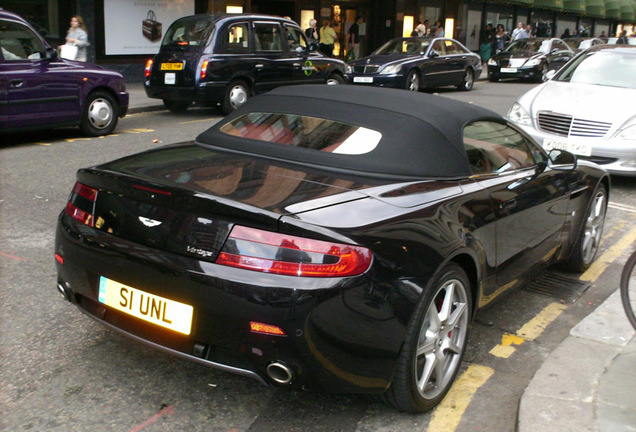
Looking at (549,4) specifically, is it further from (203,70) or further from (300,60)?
(203,70)

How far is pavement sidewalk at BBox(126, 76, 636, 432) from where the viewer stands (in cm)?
298

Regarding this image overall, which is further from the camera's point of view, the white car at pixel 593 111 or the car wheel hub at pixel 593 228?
the white car at pixel 593 111

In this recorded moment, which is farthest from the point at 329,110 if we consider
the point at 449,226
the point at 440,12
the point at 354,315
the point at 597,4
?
the point at 597,4

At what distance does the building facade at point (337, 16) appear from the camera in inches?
711

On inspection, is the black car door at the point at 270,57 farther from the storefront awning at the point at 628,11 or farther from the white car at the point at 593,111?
the storefront awning at the point at 628,11

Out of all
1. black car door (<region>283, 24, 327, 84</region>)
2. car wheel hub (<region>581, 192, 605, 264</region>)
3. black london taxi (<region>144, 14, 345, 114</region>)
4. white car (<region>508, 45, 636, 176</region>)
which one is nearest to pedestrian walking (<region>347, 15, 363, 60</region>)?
black car door (<region>283, 24, 327, 84</region>)

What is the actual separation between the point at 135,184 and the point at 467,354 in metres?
1.95

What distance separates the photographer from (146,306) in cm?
298

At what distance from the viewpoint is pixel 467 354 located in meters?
3.85

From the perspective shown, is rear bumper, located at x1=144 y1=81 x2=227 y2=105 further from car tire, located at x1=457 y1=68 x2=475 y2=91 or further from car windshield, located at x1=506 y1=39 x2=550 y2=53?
car windshield, located at x1=506 y1=39 x2=550 y2=53

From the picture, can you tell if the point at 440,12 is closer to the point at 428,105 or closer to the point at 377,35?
the point at 377,35

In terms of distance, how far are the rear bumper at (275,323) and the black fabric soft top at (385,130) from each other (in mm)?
887

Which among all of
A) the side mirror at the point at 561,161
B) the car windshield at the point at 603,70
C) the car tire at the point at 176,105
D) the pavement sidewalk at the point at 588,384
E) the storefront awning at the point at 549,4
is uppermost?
the storefront awning at the point at 549,4

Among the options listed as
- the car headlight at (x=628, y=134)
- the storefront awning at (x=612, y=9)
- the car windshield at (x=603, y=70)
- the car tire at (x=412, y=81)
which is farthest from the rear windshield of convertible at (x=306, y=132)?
the storefront awning at (x=612, y=9)
